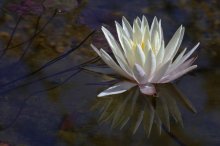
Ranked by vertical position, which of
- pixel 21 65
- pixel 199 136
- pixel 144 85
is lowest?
pixel 199 136

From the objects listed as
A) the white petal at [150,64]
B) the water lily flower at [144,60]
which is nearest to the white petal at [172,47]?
the water lily flower at [144,60]

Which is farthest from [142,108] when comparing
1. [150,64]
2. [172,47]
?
[172,47]

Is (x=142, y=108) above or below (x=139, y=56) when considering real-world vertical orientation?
below

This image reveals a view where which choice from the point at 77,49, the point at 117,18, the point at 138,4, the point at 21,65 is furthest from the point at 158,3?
the point at 21,65

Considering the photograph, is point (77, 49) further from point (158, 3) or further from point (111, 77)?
point (158, 3)

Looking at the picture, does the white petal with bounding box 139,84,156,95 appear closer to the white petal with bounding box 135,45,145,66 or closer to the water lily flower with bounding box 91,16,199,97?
the water lily flower with bounding box 91,16,199,97

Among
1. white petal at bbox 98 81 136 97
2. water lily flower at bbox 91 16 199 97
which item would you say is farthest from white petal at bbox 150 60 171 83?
white petal at bbox 98 81 136 97

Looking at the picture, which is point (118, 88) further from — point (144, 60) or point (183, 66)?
point (183, 66)

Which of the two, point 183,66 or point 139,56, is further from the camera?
point 183,66
